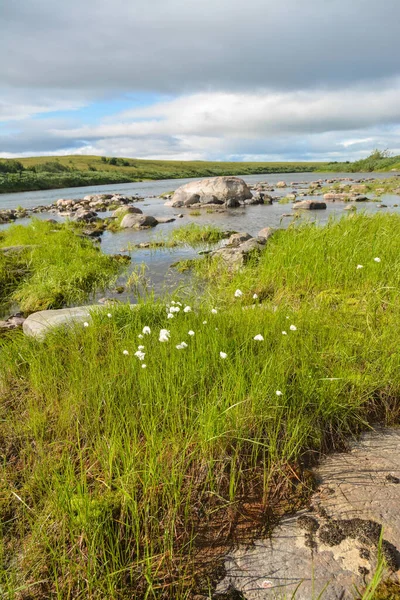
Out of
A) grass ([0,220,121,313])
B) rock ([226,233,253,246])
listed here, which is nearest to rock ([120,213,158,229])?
grass ([0,220,121,313])

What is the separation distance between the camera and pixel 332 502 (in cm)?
256

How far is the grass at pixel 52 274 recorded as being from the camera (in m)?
8.84

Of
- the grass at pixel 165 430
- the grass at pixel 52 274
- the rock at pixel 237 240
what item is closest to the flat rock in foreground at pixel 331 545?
the grass at pixel 165 430

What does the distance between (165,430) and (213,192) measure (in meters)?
28.8

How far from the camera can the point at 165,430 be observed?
2.98 m

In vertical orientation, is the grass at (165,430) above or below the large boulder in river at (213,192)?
below

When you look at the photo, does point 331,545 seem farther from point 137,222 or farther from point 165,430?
point 137,222

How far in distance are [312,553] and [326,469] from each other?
0.77m

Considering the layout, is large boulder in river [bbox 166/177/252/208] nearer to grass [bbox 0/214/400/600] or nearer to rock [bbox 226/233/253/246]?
rock [bbox 226/233/253/246]

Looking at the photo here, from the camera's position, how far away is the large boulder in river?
29.5m

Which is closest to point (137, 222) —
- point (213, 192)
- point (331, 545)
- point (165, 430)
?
point (213, 192)

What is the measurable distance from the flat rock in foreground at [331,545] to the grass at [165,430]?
17cm

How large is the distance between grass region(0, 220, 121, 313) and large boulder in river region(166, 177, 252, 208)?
59.8 ft

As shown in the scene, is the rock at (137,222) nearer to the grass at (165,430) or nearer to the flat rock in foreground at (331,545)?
the grass at (165,430)
